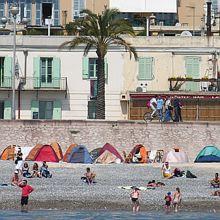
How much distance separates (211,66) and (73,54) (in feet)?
26.2

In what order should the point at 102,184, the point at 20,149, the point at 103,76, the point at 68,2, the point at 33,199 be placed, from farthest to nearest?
the point at 68,2 → the point at 103,76 → the point at 20,149 → the point at 102,184 → the point at 33,199

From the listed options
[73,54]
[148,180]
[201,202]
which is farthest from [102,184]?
[73,54]

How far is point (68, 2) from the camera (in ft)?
273

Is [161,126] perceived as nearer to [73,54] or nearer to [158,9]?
[73,54]

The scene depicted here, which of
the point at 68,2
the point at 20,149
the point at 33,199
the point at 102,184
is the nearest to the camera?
the point at 33,199

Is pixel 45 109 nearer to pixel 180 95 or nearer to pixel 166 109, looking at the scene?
pixel 180 95

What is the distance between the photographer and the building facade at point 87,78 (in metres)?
61.2

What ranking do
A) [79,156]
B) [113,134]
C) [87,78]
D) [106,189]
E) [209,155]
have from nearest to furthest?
[106,189] < [79,156] < [209,155] < [113,134] < [87,78]

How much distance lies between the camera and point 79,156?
176 ft

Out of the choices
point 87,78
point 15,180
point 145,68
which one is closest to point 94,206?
point 15,180

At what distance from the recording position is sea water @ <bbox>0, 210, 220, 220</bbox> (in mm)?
39750

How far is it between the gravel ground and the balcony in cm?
1011

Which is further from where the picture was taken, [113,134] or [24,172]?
[113,134]

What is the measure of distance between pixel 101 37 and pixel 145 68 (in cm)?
401
